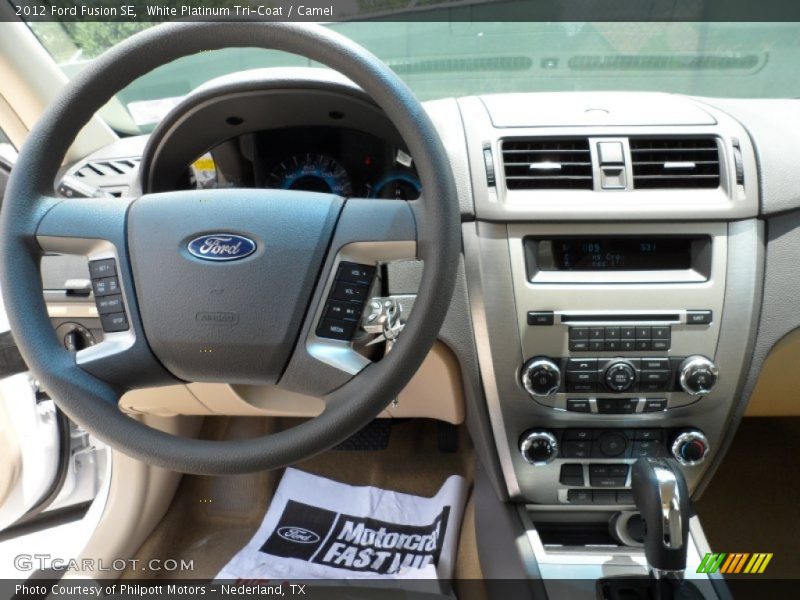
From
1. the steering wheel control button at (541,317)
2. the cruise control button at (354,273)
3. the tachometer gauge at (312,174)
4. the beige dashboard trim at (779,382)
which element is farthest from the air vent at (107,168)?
the beige dashboard trim at (779,382)

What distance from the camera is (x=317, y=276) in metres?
0.82

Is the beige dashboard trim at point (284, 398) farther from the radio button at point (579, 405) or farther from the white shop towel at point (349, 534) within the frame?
the white shop towel at point (349, 534)

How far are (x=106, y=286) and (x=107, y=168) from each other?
1.82 ft

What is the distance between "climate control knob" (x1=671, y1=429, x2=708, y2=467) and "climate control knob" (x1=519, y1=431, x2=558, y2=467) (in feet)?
0.75

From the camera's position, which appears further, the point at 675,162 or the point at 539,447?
the point at 539,447

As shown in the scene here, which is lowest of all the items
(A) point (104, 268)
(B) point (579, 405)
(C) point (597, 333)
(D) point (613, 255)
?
(B) point (579, 405)

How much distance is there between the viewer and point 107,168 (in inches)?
51.0

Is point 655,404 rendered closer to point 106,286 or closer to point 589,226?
point 589,226

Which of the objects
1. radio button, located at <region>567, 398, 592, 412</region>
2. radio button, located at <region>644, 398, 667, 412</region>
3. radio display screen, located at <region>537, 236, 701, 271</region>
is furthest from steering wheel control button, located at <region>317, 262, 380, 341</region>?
radio button, located at <region>644, 398, 667, 412</region>

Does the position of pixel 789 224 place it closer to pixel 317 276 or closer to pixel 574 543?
pixel 574 543

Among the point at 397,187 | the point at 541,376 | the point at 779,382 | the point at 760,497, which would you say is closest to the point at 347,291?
the point at 397,187

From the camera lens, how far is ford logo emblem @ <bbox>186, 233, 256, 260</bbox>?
827mm

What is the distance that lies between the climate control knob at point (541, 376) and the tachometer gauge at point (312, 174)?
457 mm

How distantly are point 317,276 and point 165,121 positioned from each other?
39cm
